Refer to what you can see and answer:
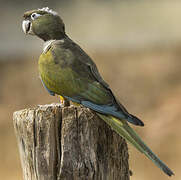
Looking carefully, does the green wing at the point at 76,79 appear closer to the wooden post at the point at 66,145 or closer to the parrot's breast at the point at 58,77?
the parrot's breast at the point at 58,77

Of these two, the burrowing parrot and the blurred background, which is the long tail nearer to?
the burrowing parrot

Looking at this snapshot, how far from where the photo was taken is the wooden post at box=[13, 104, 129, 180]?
403 centimetres

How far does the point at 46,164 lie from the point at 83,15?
1074 cm

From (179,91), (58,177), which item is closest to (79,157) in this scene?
(58,177)

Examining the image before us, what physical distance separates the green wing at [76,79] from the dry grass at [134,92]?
6.87 m

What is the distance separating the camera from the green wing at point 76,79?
431cm

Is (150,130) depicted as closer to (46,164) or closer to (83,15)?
(83,15)

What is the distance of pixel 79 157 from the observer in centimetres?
403

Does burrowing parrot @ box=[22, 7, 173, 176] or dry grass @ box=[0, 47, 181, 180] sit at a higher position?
burrowing parrot @ box=[22, 7, 173, 176]

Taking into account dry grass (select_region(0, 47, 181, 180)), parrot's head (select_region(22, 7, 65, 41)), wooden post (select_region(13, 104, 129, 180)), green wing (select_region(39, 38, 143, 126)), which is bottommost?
dry grass (select_region(0, 47, 181, 180))

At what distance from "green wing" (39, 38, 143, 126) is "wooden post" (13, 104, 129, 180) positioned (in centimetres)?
22

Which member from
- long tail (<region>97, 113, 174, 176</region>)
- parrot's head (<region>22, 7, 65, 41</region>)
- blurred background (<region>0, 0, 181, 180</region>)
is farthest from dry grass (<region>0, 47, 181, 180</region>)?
long tail (<region>97, 113, 174, 176</region>)

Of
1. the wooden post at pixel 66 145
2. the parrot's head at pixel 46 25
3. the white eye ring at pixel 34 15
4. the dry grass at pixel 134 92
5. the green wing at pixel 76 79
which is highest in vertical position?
the white eye ring at pixel 34 15

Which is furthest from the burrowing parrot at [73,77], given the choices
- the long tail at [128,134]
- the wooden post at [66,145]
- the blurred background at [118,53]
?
the blurred background at [118,53]
